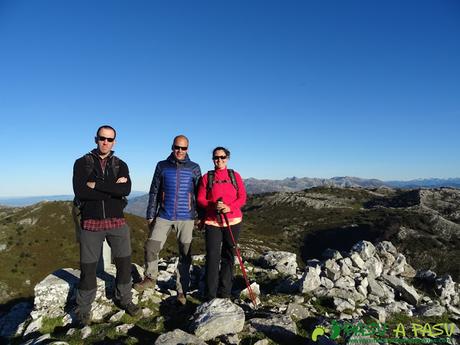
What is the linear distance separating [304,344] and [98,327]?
4793 mm

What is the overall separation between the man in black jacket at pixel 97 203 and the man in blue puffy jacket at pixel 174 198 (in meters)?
0.94

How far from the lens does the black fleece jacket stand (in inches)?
314

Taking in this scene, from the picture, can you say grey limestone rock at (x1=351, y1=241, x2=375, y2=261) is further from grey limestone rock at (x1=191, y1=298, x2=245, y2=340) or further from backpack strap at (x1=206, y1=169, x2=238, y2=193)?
grey limestone rock at (x1=191, y1=298, x2=245, y2=340)

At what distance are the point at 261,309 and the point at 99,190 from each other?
17.8 ft

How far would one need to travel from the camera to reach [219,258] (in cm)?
947

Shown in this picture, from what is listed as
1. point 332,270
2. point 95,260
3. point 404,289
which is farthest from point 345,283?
point 95,260

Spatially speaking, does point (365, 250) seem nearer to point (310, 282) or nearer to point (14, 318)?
point (310, 282)

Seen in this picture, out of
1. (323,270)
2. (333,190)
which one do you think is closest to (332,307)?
(323,270)

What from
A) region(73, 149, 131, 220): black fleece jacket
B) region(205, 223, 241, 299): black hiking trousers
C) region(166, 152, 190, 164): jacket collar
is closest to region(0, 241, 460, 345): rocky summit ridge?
region(205, 223, 241, 299): black hiking trousers

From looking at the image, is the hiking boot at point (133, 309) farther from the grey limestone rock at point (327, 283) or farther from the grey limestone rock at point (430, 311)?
the grey limestone rock at point (430, 311)

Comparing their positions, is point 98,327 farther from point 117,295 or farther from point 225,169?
point 225,169

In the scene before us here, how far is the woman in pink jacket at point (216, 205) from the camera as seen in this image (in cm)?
940

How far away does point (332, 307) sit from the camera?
1112 centimetres

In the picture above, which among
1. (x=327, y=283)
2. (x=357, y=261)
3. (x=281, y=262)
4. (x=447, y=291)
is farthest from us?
(x=281, y=262)
